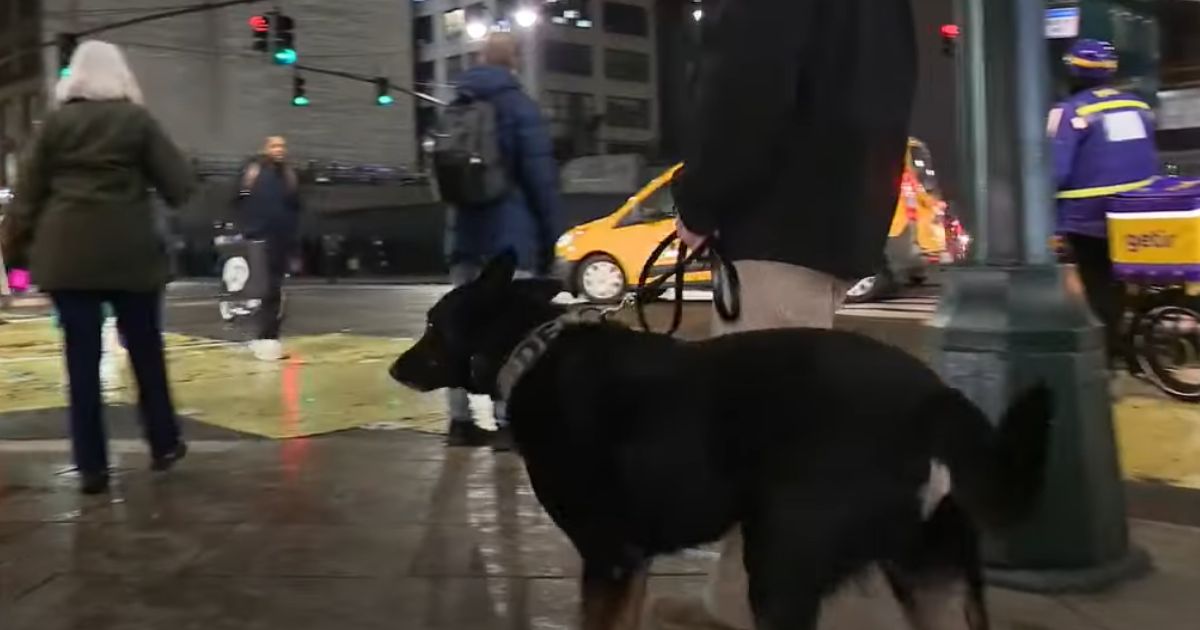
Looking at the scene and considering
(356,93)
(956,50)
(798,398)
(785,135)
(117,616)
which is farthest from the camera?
(356,93)

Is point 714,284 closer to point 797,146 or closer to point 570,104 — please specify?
point 797,146

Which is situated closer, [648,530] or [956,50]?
[648,530]

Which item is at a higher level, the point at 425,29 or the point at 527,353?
the point at 425,29

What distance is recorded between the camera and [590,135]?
67.3 meters

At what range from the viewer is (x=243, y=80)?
4319 centimetres

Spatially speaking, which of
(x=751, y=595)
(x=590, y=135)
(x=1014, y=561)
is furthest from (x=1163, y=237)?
(x=590, y=135)

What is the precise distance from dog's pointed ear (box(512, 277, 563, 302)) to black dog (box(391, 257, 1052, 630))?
6.3 inches

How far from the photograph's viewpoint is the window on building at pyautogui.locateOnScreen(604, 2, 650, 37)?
288 feet

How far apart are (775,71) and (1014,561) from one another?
1.96 m

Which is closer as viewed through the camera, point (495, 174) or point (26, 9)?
point (495, 174)

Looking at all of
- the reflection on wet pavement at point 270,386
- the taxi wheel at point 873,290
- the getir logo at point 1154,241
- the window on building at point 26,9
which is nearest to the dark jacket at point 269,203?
the reflection on wet pavement at point 270,386

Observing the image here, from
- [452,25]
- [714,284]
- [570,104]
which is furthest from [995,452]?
[452,25]

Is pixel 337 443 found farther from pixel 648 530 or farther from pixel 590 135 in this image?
pixel 590 135

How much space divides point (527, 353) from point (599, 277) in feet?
47.7
